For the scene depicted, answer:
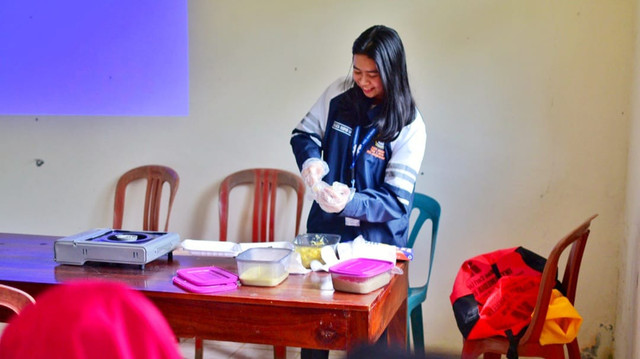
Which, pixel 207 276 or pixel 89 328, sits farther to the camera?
pixel 207 276

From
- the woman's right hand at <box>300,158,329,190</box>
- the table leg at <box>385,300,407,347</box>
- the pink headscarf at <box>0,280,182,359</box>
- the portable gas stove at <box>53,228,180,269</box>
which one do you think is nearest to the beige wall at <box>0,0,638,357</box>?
the table leg at <box>385,300,407,347</box>

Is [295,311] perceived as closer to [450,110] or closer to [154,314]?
[154,314]

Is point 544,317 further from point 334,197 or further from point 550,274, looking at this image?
point 334,197

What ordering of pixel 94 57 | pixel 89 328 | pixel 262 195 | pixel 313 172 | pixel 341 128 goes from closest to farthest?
1. pixel 89 328
2. pixel 313 172
3. pixel 341 128
4. pixel 262 195
5. pixel 94 57

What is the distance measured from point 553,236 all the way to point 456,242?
1.41 ft

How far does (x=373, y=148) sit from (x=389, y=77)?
248 mm

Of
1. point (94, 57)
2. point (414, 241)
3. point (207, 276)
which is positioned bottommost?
point (414, 241)

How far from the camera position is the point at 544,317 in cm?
183

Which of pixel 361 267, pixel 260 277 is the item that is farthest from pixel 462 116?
pixel 260 277

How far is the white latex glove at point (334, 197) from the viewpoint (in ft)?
6.16

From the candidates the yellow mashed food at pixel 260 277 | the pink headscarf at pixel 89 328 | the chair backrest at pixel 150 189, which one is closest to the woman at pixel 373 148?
the yellow mashed food at pixel 260 277

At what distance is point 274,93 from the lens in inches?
118

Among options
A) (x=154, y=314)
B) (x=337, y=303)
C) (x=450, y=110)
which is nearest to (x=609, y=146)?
(x=450, y=110)

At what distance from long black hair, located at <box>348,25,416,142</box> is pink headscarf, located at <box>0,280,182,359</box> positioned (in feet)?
5.48
